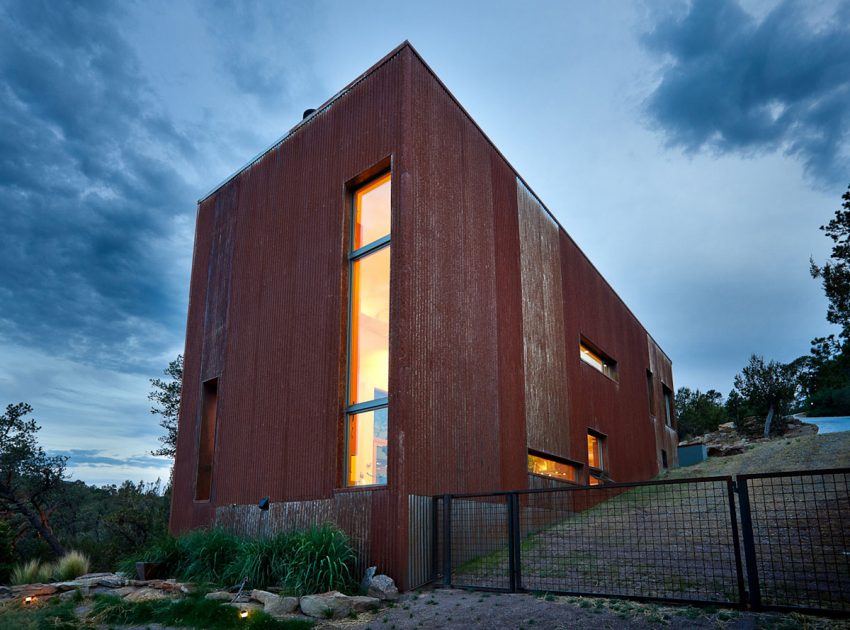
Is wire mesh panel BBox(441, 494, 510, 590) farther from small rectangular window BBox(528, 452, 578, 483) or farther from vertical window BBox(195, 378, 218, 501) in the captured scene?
vertical window BBox(195, 378, 218, 501)

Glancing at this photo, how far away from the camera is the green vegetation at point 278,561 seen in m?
7.07

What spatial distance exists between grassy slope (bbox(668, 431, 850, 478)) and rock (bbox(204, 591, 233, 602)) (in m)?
14.7

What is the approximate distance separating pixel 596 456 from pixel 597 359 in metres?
3.36

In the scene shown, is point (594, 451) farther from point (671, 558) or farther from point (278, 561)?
point (278, 561)

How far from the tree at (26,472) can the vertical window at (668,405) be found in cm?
2697

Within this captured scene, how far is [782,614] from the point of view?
472cm

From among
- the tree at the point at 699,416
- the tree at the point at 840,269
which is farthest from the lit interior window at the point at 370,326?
the tree at the point at 699,416

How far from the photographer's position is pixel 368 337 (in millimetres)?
9195

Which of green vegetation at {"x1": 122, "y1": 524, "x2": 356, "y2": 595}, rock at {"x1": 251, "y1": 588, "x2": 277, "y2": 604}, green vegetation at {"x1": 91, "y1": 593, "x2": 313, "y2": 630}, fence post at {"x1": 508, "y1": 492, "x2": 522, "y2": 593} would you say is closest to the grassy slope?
fence post at {"x1": 508, "y1": 492, "x2": 522, "y2": 593}

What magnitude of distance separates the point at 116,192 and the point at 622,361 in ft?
87.8

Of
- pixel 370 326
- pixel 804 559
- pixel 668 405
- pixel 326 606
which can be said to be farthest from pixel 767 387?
pixel 326 606

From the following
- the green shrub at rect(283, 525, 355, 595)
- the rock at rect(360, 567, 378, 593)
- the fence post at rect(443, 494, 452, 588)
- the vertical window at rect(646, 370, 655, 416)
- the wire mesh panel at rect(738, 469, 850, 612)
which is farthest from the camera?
the vertical window at rect(646, 370, 655, 416)

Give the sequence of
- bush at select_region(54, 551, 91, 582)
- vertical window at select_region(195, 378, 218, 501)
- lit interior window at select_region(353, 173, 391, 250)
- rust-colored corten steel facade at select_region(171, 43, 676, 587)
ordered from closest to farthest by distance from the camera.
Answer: rust-colored corten steel facade at select_region(171, 43, 676, 587)
lit interior window at select_region(353, 173, 391, 250)
bush at select_region(54, 551, 91, 582)
vertical window at select_region(195, 378, 218, 501)

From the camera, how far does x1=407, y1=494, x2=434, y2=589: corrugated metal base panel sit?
24.5 feet
